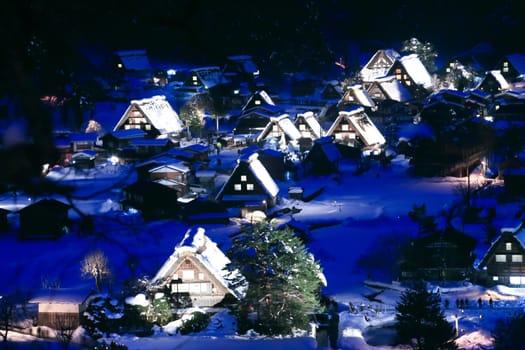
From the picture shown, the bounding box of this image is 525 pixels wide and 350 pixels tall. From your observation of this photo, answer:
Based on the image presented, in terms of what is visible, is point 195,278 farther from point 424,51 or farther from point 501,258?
point 424,51

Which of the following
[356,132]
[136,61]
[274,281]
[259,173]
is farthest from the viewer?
[136,61]

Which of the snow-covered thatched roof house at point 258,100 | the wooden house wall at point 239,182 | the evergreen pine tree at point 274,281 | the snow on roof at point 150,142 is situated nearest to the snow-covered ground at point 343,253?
the evergreen pine tree at point 274,281

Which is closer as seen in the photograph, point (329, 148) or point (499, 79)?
point (329, 148)

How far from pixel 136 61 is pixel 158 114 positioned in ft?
24.4

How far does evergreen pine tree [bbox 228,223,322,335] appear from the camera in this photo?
11.5 meters

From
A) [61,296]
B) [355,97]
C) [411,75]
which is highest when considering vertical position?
[411,75]

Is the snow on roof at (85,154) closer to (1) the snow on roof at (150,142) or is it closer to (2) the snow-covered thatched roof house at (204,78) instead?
(1) the snow on roof at (150,142)

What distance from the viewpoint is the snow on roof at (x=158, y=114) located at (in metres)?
28.5

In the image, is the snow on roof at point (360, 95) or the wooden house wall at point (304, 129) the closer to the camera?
the wooden house wall at point (304, 129)

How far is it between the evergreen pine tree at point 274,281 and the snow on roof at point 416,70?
2396 cm

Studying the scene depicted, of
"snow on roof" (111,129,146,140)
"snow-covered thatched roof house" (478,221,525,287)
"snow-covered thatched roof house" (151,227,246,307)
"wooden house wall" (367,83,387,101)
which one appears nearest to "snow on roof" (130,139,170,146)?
"snow on roof" (111,129,146,140)

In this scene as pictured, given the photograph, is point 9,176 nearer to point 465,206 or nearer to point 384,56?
point 465,206

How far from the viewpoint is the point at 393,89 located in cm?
3319

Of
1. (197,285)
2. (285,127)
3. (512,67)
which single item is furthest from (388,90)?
(197,285)
